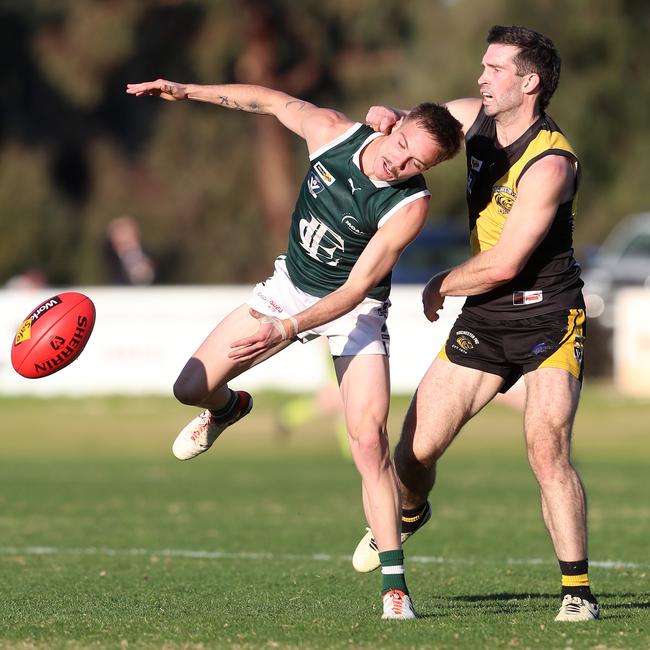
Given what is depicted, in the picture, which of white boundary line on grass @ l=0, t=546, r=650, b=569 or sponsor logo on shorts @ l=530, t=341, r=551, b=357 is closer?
sponsor logo on shorts @ l=530, t=341, r=551, b=357

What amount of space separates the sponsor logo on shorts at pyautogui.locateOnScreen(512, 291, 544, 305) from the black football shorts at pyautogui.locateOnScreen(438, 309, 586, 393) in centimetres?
9

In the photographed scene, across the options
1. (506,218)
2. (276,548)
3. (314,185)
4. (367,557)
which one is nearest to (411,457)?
(367,557)

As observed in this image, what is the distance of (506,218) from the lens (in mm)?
7035

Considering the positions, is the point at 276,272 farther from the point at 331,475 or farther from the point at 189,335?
the point at 189,335

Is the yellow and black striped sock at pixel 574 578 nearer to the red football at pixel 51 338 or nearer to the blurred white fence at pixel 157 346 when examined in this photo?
the red football at pixel 51 338

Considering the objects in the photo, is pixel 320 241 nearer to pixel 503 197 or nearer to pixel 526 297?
pixel 503 197

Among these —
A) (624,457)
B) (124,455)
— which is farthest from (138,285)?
(624,457)

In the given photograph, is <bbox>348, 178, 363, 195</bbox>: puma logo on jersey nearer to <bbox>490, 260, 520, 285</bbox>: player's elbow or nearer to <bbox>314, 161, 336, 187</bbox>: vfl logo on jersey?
<bbox>314, 161, 336, 187</bbox>: vfl logo on jersey

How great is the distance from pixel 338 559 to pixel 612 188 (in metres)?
26.4

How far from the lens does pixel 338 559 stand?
9273 millimetres

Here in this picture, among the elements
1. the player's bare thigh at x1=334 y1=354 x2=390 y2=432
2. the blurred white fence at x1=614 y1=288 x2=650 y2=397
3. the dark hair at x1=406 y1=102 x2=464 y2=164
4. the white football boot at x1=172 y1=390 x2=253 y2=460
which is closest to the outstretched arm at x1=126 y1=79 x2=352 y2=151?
the dark hair at x1=406 y1=102 x2=464 y2=164

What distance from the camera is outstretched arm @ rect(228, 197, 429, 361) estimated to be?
6.74m

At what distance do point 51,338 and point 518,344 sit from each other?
2.37m

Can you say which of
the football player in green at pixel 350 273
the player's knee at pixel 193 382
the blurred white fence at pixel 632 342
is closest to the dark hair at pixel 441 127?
the football player in green at pixel 350 273
